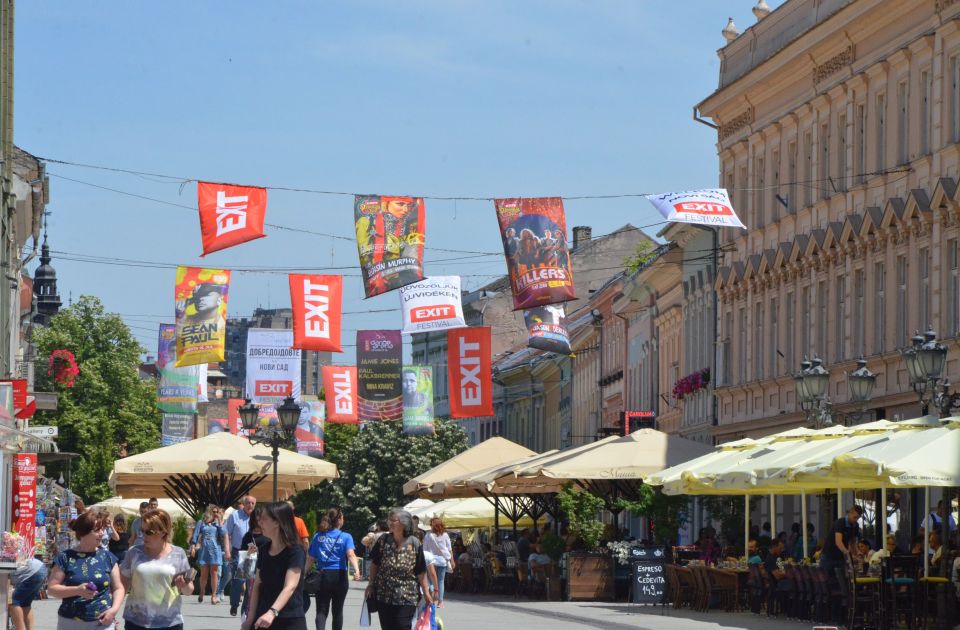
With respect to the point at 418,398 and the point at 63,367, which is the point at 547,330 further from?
the point at 63,367

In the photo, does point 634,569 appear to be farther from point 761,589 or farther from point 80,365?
point 80,365

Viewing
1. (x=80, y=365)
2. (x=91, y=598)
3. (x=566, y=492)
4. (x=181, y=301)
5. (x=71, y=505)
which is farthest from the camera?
(x=80, y=365)

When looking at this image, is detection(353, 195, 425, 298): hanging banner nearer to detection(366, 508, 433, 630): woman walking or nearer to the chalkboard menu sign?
the chalkboard menu sign

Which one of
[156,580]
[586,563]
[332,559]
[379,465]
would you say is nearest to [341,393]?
[586,563]

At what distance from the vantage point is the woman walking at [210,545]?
31.8 m

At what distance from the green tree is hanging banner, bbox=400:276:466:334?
156ft

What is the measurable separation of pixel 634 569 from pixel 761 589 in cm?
396

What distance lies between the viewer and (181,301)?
1608 inches

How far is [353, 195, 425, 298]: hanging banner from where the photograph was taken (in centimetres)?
3272

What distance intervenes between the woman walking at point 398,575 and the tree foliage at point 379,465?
250 feet

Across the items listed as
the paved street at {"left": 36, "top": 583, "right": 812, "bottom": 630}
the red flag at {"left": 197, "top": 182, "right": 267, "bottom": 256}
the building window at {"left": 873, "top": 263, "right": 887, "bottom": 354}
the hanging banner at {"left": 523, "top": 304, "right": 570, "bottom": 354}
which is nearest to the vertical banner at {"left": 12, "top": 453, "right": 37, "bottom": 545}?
the paved street at {"left": 36, "top": 583, "right": 812, "bottom": 630}

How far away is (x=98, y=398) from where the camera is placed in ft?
295

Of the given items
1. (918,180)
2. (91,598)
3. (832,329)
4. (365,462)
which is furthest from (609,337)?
(91,598)

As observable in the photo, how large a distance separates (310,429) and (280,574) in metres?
56.7
